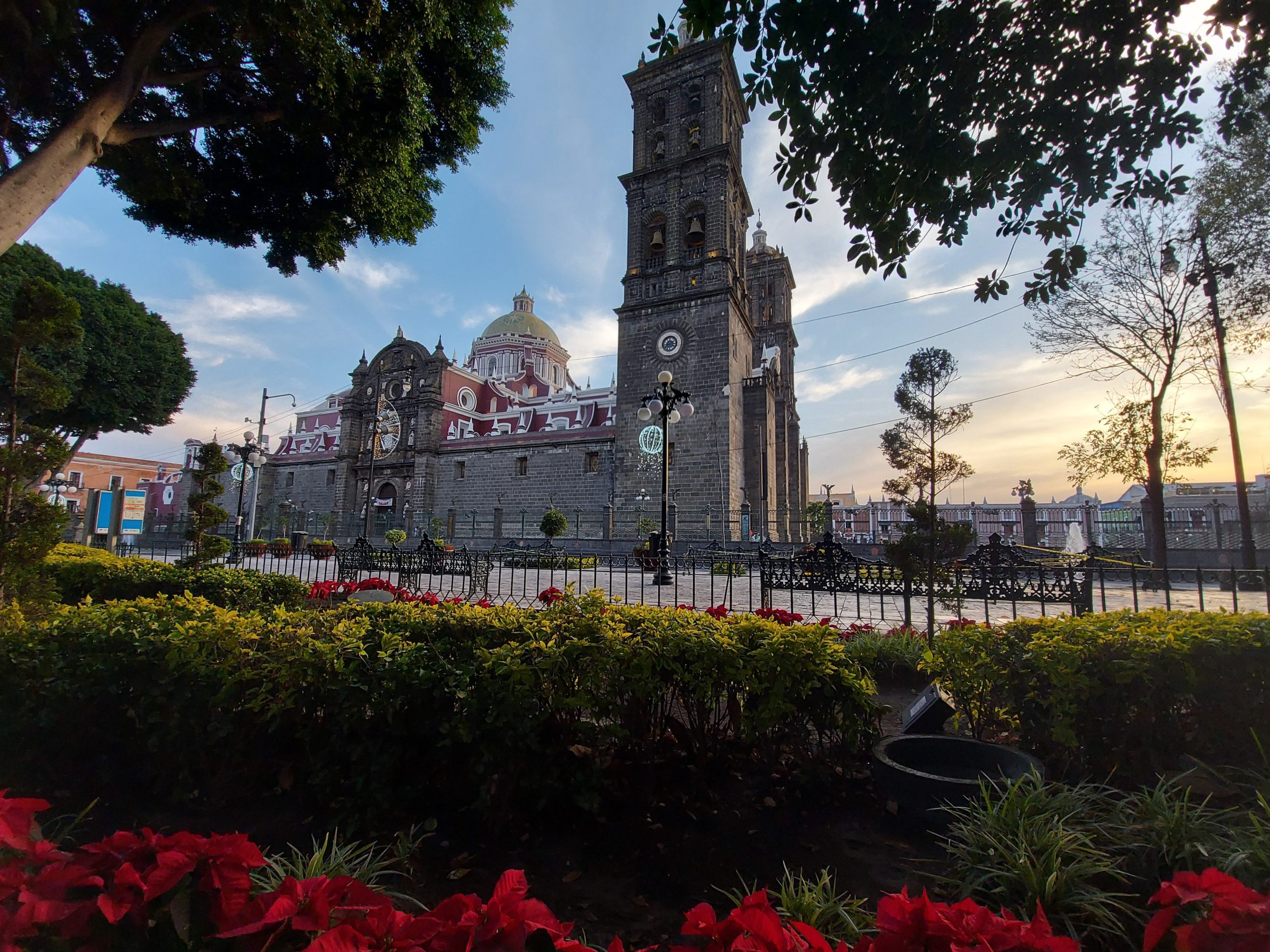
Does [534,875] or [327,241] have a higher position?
[327,241]

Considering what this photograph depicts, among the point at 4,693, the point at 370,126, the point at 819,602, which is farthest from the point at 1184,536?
the point at 4,693

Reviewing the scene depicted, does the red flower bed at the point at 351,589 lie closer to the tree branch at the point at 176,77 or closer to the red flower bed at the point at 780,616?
the red flower bed at the point at 780,616

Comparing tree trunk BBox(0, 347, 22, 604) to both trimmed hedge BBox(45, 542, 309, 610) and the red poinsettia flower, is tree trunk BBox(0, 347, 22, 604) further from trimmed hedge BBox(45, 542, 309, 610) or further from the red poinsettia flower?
the red poinsettia flower

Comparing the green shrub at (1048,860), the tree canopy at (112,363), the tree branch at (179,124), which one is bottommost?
the green shrub at (1048,860)

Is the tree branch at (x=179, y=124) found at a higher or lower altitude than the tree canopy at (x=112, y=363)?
lower

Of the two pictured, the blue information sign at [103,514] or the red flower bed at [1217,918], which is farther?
the blue information sign at [103,514]

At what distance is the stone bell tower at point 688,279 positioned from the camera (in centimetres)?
2466

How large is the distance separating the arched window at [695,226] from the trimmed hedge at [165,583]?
23291 millimetres

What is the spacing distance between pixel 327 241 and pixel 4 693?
21.3ft

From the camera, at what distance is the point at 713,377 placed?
2470 centimetres

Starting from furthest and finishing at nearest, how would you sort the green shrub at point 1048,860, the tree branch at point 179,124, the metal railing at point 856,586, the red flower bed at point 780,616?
1. the metal railing at point 856,586
2. the tree branch at point 179,124
3. the red flower bed at point 780,616
4. the green shrub at point 1048,860

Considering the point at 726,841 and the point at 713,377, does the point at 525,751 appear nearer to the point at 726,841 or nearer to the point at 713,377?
the point at 726,841

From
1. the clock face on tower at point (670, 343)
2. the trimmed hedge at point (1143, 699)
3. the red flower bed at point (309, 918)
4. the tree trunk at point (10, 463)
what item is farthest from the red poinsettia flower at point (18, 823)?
the clock face on tower at point (670, 343)

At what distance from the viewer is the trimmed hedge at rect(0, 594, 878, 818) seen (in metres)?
2.63
